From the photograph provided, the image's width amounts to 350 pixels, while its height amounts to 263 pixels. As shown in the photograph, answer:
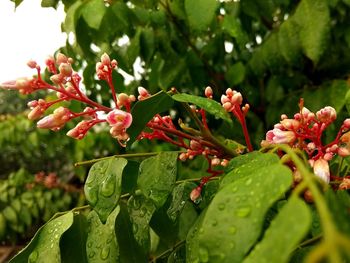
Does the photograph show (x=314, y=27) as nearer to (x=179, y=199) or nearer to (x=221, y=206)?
(x=179, y=199)

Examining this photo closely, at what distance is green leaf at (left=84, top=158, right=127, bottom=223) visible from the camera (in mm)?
740

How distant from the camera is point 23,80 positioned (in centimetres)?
86

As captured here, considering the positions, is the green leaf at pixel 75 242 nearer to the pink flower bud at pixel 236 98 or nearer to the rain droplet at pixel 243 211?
the pink flower bud at pixel 236 98

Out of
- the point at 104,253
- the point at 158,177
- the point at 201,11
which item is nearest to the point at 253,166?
the point at 158,177

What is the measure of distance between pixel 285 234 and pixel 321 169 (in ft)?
1.18

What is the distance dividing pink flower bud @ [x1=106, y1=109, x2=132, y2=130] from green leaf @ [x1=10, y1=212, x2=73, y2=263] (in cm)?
22

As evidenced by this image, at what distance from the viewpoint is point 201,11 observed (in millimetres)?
1406

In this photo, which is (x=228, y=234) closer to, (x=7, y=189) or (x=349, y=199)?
(x=349, y=199)

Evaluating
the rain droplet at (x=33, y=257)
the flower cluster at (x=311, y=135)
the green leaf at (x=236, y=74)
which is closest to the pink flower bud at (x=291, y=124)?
the flower cluster at (x=311, y=135)

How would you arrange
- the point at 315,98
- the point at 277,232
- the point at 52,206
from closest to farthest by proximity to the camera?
the point at 277,232, the point at 315,98, the point at 52,206

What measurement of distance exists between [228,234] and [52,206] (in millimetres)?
3889

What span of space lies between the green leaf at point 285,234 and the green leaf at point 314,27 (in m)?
1.35

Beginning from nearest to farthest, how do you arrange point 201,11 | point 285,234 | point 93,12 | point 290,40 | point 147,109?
point 285,234 < point 147,109 < point 201,11 < point 93,12 < point 290,40

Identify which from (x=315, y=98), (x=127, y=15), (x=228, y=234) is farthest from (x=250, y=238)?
(x=315, y=98)
